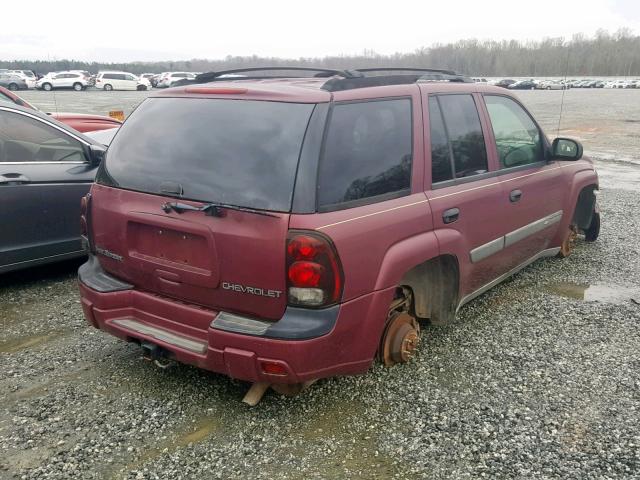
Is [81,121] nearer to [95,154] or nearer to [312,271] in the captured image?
[95,154]

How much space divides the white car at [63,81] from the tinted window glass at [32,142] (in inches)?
1797

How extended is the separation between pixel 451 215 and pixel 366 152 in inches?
32.4

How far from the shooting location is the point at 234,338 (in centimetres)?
283

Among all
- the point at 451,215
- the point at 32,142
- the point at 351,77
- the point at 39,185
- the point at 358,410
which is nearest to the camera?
the point at 358,410

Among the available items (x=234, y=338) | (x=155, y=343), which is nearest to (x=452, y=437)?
(x=234, y=338)

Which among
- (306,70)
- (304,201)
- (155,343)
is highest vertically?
(306,70)

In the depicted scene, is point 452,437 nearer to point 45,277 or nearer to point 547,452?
point 547,452

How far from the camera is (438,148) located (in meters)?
3.63

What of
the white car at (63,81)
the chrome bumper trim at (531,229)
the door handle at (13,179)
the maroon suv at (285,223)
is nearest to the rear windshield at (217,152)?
the maroon suv at (285,223)

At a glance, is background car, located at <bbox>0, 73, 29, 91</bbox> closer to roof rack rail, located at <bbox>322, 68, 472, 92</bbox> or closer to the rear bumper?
roof rack rail, located at <bbox>322, 68, 472, 92</bbox>

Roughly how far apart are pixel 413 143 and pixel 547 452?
1.82 m

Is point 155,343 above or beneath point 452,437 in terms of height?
above

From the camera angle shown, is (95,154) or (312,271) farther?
(95,154)

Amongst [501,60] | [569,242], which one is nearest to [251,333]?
[569,242]
